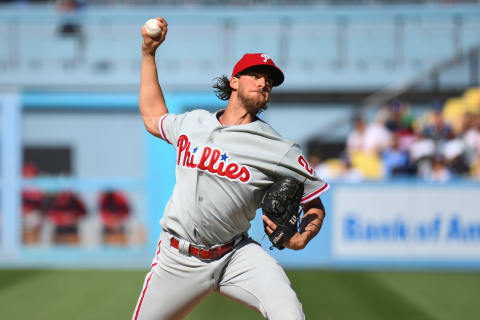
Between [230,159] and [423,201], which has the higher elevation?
[230,159]

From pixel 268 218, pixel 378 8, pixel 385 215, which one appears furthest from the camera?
pixel 378 8

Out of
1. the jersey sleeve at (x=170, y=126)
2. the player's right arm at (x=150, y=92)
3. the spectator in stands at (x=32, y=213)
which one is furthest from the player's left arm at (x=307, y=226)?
the spectator in stands at (x=32, y=213)

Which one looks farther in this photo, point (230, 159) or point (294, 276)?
point (294, 276)

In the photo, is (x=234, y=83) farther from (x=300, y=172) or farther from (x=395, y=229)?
(x=395, y=229)

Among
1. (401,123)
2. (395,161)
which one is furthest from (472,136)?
(395,161)

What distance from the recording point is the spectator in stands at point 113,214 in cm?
1171

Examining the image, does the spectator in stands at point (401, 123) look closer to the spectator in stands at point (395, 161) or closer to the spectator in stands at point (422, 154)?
the spectator in stands at point (422, 154)

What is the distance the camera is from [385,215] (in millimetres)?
10273

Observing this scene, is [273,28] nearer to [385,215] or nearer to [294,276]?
[385,215]

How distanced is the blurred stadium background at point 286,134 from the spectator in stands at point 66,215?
0.09 feet

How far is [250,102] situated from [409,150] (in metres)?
8.94

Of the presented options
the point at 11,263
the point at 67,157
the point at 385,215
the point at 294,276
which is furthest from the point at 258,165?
the point at 67,157

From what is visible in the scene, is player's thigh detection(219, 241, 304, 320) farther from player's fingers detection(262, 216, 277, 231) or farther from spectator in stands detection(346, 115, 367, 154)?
spectator in stands detection(346, 115, 367, 154)

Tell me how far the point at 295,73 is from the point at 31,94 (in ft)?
21.2
